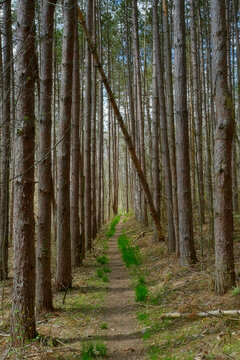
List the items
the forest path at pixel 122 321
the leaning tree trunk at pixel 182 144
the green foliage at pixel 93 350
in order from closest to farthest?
the green foliage at pixel 93 350
the forest path at pixel 122 321
the leaning tree trunk at pixel 182 144

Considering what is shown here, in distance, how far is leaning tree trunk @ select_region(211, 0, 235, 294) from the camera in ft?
15.4

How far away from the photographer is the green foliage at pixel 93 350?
12.6 feet

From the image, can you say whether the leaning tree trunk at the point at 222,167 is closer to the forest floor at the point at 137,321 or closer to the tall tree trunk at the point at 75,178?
the forest floor at the point at 137,321

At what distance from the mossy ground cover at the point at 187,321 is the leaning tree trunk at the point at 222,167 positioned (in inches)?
13.6

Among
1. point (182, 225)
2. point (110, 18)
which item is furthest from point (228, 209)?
point (110, 18)

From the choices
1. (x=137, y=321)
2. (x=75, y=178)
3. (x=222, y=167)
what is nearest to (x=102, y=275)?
(x=75, y=178)

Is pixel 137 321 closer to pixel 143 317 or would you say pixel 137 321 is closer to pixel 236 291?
pixel 143 317

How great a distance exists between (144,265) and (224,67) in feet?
18.4

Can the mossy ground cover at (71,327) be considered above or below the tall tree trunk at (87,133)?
below

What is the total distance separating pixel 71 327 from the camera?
193 inches

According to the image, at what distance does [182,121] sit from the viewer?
702cm

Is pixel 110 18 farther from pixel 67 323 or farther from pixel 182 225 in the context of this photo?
pixel 67 323

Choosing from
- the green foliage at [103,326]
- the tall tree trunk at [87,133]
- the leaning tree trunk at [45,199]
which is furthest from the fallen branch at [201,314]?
the tall tree trunk at [87,133]

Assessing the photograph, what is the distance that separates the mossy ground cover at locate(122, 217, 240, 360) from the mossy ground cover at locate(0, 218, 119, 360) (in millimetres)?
679
